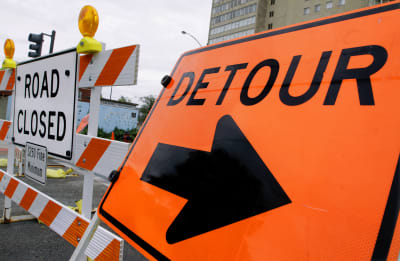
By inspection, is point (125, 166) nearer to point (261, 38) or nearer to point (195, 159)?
point (195, 159)

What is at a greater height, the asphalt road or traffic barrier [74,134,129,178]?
traffic barrier [74,134,129,178]

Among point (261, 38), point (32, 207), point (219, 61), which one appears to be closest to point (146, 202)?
point (219, 61)

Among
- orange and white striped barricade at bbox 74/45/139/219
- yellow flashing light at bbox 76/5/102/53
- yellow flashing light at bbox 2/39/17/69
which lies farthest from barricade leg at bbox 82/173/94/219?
yellow flashing light at bbox 2/39/17/69

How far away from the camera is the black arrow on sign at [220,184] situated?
2.95ft

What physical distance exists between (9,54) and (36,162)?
5.33 ft

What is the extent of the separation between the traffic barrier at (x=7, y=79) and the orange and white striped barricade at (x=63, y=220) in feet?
3.40

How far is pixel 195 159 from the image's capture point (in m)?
1.12

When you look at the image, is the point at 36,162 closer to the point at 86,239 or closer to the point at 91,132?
the point at 91,132

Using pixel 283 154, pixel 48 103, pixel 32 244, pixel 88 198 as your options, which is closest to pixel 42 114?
pixel 48 103

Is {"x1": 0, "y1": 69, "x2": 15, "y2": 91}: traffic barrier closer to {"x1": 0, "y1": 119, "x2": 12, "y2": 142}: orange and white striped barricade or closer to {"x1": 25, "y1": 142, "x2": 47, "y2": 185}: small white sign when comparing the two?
{"x1": 0, "y1": 119, "x2": 12, "y2": 142}: orange and white striped barricade

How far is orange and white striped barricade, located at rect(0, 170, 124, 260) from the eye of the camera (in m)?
1.52

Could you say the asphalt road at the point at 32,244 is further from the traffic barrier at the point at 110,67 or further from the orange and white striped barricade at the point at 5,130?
the traffic barrier at the point at 110,67

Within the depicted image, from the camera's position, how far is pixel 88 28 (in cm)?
196

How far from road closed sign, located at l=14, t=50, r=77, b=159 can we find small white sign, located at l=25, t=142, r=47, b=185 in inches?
2.2
